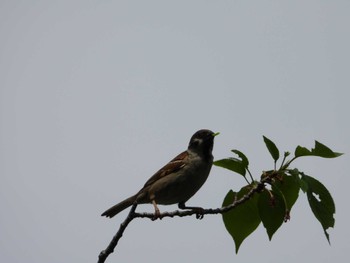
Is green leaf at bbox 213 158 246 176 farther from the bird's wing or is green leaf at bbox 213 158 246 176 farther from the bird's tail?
the bird's tail

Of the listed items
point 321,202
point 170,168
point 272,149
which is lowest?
point 321,202

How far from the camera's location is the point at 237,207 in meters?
4.01

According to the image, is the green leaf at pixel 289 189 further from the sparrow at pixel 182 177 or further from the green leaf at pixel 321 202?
the sparrow at pixel 182 177

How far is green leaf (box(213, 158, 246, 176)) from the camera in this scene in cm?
404

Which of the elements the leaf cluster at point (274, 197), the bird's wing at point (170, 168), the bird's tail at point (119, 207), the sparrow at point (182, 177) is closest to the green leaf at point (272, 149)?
the leaf cluster at point (274, 197)

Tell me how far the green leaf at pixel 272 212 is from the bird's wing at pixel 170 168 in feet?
11.9

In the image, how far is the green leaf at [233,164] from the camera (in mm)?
4039

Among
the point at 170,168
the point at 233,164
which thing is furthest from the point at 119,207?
the point at 233,164

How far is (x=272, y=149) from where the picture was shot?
13.1 feet

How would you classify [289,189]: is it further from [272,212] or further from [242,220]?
[242,220]

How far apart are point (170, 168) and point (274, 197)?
12.4 ft

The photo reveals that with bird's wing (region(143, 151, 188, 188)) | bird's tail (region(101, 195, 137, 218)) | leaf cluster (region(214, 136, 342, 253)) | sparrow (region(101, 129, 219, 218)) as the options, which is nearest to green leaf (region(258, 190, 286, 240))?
leaf cluster (region(214, 136, 342, 253))

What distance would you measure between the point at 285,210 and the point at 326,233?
0.36m

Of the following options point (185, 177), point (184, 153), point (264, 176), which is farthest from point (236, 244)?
point (184, 153)
